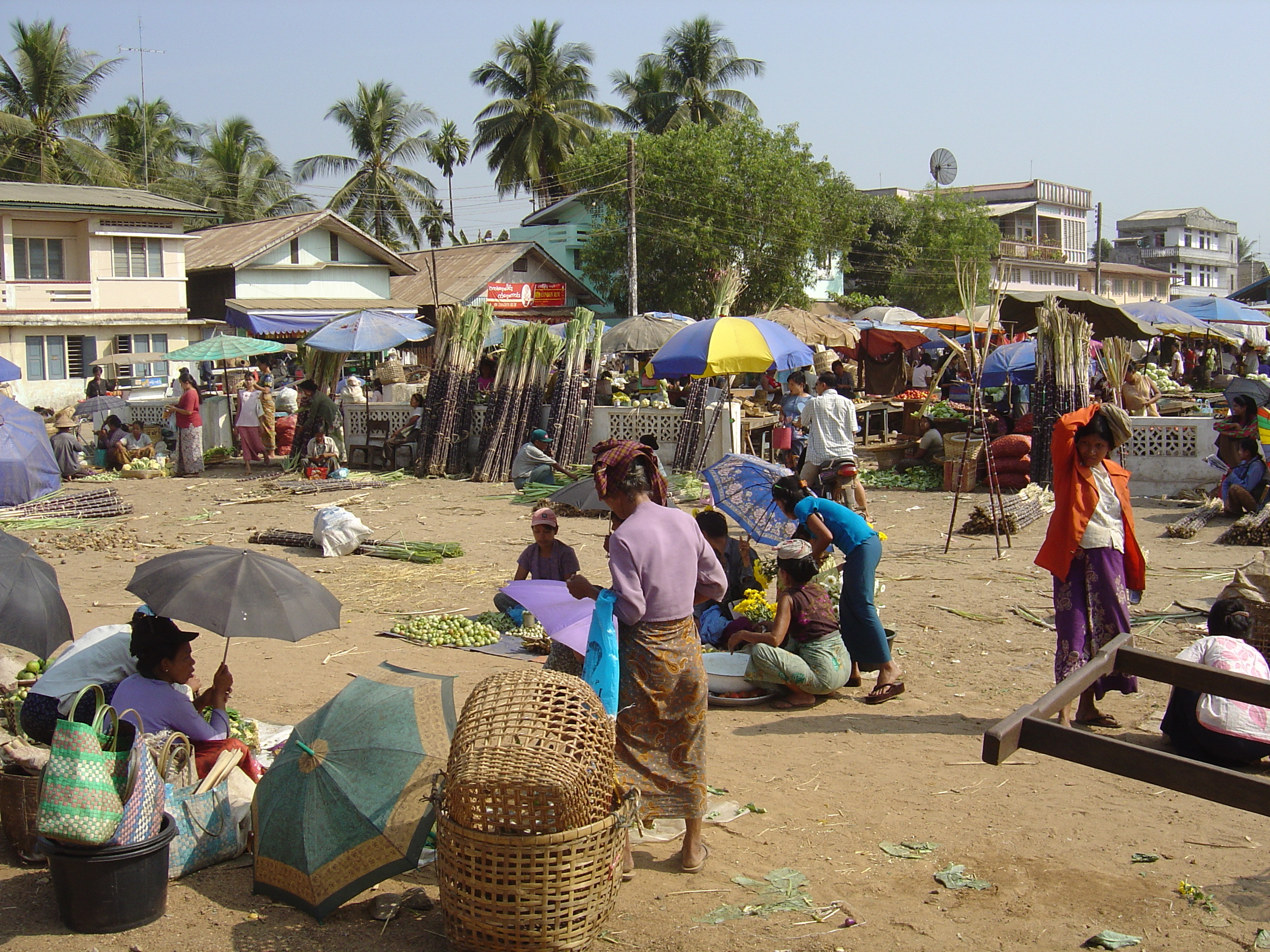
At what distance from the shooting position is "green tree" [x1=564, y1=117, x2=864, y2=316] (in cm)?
3384

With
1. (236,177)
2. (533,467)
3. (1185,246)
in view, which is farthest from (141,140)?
(1185,246)

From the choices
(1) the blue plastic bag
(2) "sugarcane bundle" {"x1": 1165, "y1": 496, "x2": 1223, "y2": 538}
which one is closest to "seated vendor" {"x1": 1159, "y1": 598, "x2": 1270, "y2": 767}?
(1) the blue plastic bag

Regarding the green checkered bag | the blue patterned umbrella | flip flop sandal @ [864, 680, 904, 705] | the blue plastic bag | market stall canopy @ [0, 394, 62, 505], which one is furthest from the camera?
market stall canopy @ [0, 394, 62, 505]

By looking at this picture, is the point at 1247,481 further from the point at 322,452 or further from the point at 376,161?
the point at 376,161

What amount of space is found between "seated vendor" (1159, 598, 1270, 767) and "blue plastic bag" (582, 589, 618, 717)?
2759mm

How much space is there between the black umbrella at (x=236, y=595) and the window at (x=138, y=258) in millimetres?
26981

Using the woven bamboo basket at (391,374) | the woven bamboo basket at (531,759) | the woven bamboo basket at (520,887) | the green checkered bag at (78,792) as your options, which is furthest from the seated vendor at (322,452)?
the woven bamboo basket at (520,887)

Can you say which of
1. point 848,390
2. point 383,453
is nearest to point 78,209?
point 383,453

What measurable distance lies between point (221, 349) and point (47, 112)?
22.6m

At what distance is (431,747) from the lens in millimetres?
4250

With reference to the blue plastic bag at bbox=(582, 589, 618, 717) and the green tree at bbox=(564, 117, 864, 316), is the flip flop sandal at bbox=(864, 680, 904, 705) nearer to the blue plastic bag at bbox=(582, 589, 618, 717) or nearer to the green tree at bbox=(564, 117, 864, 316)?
the blue plastic bag at bbox=(582, 589, 618, 717)

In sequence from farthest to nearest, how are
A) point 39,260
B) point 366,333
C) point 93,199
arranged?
1. point 93,199
2. point 39,260
3. point 366,333

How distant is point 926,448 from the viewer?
15227 mm

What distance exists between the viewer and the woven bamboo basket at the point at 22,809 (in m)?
4.29
